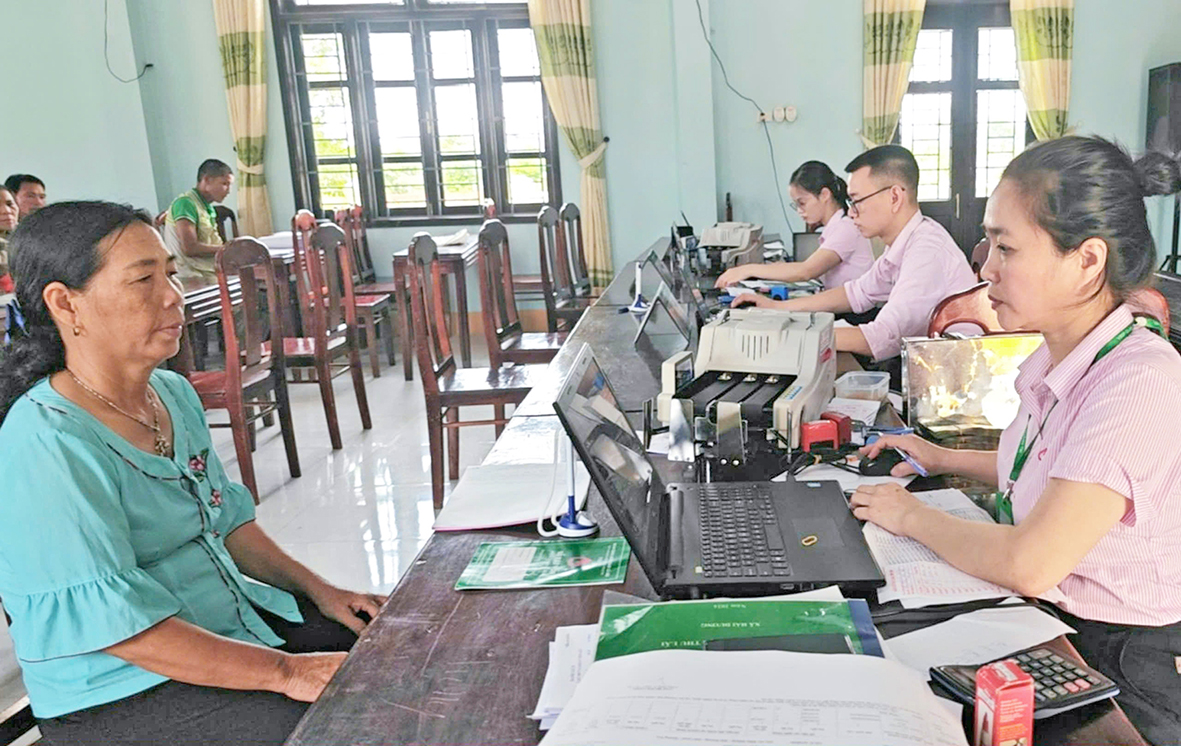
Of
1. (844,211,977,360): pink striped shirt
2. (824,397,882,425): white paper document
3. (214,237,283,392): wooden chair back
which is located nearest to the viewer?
(824,397,882,425): white paper document

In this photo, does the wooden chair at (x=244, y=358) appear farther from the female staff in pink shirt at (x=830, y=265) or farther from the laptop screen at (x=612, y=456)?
the laptop screen at (x=612, y=456)

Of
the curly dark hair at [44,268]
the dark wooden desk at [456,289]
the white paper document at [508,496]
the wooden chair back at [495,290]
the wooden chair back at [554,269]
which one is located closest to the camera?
the curly dark hair at [44,268]

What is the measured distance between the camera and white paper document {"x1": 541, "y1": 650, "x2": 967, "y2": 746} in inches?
27.3

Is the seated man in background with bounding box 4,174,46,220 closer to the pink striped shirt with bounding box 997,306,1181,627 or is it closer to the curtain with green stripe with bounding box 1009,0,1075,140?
the pink striped shirt with bounding box 997,306,1181,627

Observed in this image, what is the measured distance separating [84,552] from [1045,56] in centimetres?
643

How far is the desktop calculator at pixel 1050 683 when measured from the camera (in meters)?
0.79

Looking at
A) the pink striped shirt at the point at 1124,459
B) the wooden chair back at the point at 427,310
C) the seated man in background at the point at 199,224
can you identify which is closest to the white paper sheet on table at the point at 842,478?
the pink striped shirt at the point at 1124,459

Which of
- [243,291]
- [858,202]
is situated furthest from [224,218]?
[858,202]

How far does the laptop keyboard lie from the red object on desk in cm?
28

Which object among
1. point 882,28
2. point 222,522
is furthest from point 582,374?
point 882,28

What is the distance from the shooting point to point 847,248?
368 centimetres

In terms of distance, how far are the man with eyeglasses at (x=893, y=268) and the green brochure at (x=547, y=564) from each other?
138 centimetres

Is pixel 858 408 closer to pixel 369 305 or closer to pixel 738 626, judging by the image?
pixel 738 626

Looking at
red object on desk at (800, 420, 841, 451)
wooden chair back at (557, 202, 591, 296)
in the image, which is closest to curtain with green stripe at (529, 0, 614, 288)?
wooden chair back at (557, 202, 591, 296)
